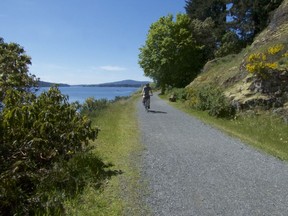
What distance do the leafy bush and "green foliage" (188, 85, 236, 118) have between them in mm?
10185

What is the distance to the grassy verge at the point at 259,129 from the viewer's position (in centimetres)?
1008

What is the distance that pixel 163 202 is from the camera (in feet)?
18.2

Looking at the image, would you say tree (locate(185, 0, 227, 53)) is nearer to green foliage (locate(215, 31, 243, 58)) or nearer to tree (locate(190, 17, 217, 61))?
tree (locate(190, 17, 217, 61))

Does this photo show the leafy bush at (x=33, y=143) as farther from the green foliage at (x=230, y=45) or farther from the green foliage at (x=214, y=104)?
the green foliage at (x=230, y=45)

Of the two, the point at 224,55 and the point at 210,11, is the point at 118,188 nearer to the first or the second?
the point at 224,55

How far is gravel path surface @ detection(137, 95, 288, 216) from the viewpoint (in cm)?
539

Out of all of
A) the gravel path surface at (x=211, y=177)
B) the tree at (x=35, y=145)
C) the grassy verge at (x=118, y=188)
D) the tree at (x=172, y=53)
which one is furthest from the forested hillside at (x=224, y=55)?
the tree at (x=35, y=145)

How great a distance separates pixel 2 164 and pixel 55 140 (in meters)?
1.42

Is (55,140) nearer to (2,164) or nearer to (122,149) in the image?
(2,164)

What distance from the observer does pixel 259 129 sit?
12945 mm

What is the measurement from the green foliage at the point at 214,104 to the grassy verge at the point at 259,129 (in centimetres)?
50

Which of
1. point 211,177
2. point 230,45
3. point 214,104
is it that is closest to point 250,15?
point 230,45

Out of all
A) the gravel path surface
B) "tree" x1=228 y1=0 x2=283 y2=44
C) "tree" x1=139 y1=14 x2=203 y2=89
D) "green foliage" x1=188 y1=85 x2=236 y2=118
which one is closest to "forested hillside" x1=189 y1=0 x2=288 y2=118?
"green foliage" x1=188 y1=85 x2=236 y2=118

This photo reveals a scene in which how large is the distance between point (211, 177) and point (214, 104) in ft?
33.8
